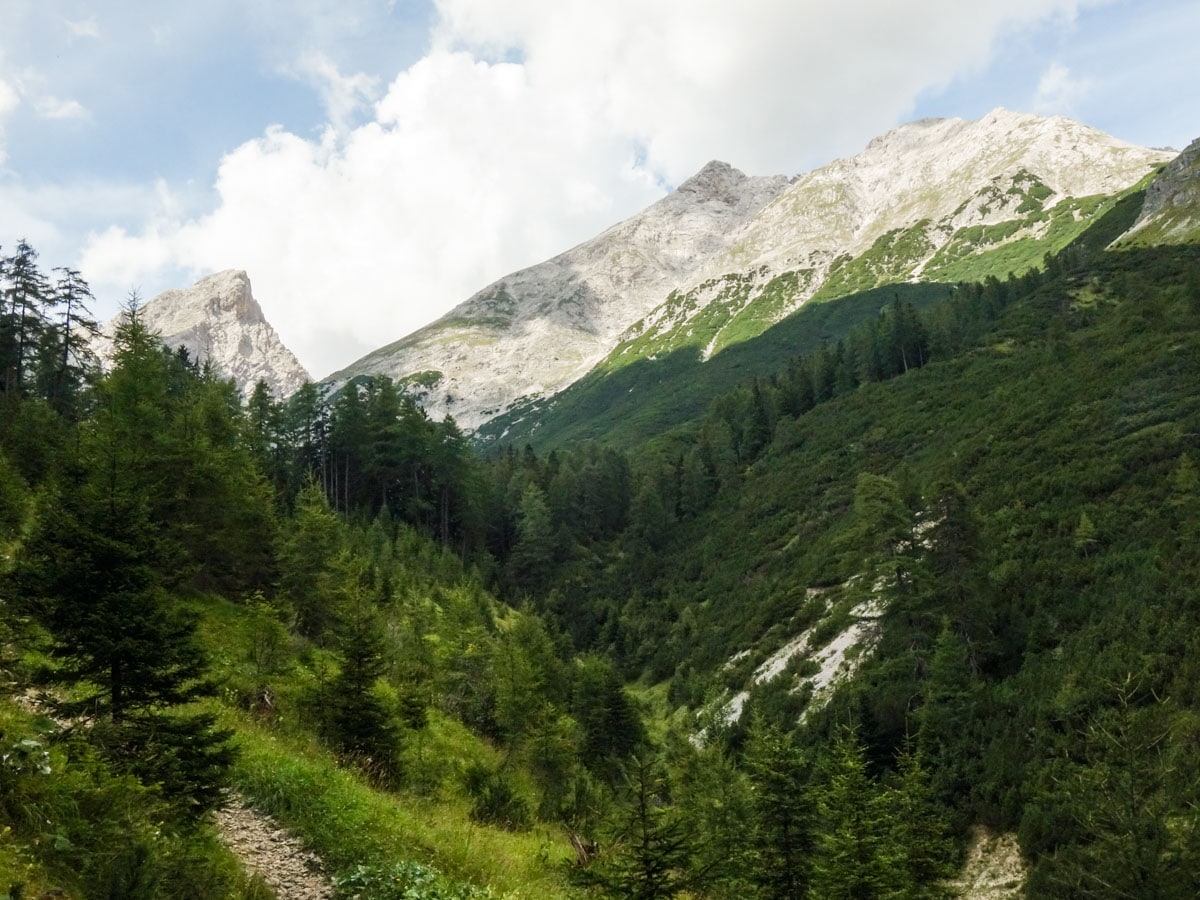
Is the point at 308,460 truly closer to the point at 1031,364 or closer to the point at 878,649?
the point at 878,649

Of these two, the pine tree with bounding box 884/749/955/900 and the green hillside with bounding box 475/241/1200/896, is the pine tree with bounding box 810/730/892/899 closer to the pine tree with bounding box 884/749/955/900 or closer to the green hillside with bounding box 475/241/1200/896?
the pine tree with bounding box 884/749/955/900

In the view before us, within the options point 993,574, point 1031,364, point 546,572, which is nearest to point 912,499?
point 993,574

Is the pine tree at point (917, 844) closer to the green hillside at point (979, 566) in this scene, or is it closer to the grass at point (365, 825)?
the green hillside at point (979, 566)

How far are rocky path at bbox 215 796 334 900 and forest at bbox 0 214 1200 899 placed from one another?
14.5 inches

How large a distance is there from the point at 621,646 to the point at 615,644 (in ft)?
1.99

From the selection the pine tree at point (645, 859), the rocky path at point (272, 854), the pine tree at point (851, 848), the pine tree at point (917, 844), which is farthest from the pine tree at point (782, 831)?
the rocky path at point (272, 854)

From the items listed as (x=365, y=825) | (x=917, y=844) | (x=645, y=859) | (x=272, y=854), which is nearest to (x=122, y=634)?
(x=272, y=854)

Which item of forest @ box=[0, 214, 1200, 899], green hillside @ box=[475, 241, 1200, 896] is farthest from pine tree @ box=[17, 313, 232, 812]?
green hillside @ box=[475, 241, 1200, 896]

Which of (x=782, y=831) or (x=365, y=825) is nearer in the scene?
(x=365, y=825)

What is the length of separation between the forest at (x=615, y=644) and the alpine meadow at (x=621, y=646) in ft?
0.40

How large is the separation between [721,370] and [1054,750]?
178139 millimetres

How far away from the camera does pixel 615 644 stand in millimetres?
66062

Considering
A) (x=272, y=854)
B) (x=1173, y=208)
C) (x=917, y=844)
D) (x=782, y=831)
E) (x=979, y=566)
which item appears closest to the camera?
(x=272, y=854)

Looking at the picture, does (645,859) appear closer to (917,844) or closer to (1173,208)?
(917,844)
